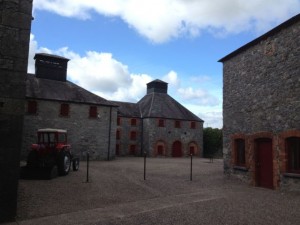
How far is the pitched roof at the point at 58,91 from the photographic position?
26438 millimetres

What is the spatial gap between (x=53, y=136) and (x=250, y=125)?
32.1ft

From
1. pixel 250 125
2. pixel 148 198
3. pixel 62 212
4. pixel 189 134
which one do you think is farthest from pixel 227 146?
pixel 189 134

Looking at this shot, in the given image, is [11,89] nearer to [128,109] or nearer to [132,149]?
[132,149]

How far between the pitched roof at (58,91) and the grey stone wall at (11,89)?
18.6m

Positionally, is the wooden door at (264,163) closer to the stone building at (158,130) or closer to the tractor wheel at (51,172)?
the tractor wheel at (51,172)

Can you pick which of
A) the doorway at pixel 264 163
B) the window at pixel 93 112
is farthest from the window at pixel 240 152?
the window at pixel 93 112

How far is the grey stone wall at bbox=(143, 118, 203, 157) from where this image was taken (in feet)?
122

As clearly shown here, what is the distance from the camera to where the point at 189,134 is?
1548 inches

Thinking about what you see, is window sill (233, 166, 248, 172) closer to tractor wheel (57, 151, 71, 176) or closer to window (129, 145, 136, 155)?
tractor wheel (57, 151, 71, 176)

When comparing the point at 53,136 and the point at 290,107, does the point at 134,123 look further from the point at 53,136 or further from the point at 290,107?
the point at 290,107

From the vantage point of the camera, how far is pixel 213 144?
4153 cm

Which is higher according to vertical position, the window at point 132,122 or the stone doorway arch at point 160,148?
the window at point 132,122

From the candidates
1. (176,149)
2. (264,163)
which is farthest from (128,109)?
(264,163)

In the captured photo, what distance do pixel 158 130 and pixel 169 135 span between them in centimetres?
162
